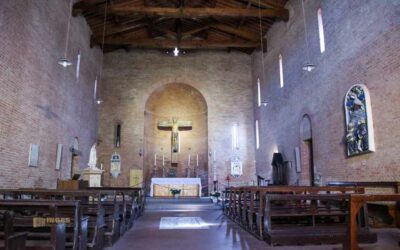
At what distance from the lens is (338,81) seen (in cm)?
878

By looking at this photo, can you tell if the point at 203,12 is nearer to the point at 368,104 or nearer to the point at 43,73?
the point at 43,73

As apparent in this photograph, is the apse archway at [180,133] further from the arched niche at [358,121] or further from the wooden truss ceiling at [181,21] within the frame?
the arched niche at [358,121]

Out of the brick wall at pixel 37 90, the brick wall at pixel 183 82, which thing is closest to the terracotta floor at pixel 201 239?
the brick wall at pixel 37 90

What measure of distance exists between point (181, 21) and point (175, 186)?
797 centimetres


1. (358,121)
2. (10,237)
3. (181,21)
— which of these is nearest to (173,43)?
(181,21)

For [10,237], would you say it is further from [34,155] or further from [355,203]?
[34,155]

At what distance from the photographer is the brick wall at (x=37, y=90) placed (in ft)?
25.7

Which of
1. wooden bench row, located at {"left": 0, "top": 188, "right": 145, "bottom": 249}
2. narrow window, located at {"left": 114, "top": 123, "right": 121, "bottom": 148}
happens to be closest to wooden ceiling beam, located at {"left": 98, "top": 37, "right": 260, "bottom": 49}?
narrow window, located at {"left": 114, "top": 123, "right": 121, "bottom": 148}

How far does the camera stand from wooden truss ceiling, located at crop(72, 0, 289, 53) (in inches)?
A: 511

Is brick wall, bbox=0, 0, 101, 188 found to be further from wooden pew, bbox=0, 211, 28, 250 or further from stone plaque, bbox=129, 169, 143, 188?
wooden pew, bbox=0, 211, 28, 250

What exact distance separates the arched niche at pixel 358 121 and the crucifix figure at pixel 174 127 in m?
10.1

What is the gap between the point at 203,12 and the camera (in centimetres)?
1320

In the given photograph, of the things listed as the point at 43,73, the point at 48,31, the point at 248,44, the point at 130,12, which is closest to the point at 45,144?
the point at 43,73

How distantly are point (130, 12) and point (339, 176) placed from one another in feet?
31.8
